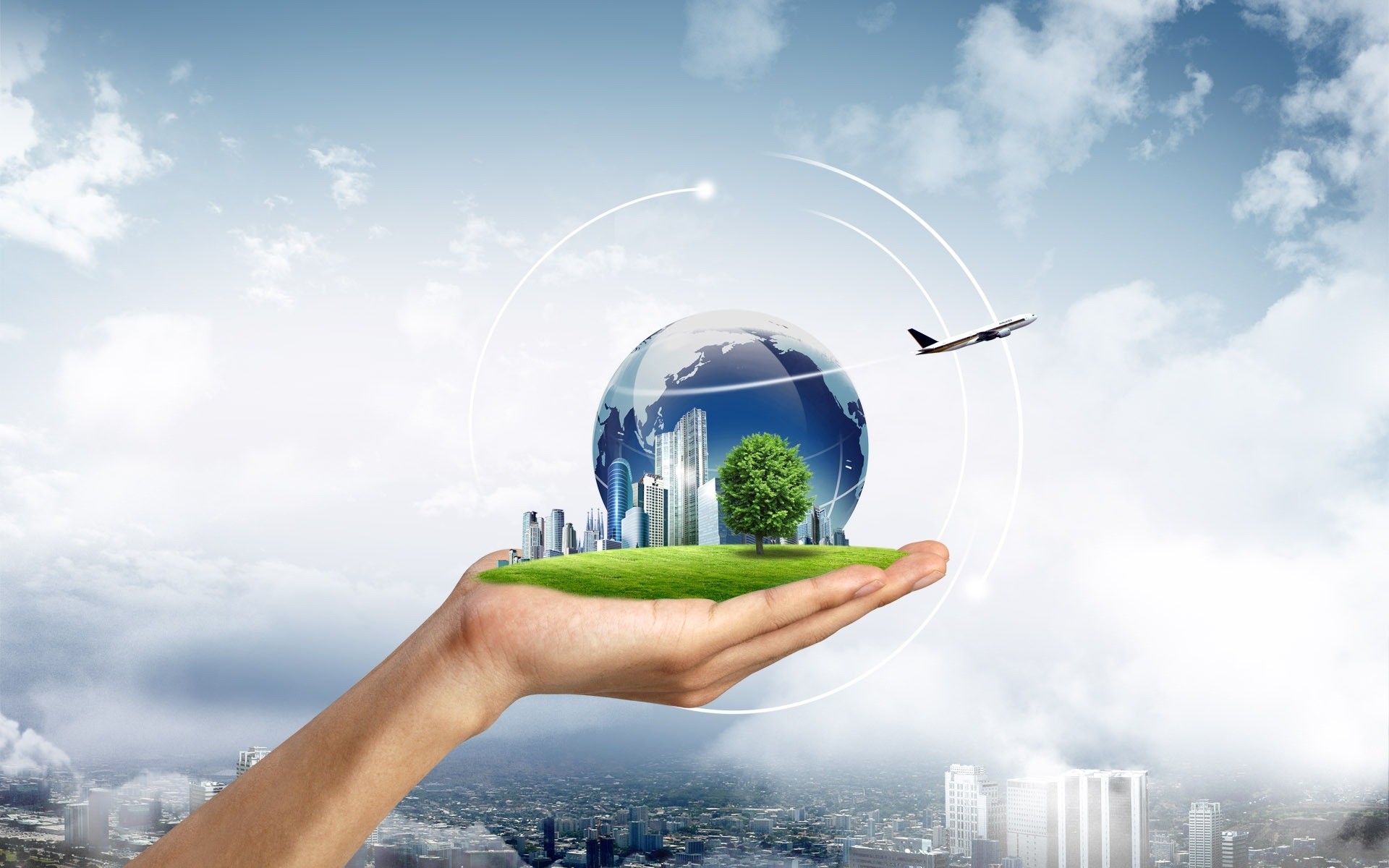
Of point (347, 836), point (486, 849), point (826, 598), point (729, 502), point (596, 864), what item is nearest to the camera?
point (347, 836)

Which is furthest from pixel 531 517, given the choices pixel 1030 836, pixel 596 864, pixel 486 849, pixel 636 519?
pixel 1030 836

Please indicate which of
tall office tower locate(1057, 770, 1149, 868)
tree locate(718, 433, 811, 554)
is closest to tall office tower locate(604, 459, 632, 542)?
tree locate(718, 433, 811, 554)

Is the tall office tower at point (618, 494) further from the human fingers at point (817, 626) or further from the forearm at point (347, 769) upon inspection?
the forearm at point (347, 769)

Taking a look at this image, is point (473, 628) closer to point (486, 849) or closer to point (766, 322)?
point (766, 322)

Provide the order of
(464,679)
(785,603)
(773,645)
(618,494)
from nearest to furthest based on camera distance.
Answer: (464,679) < (785,603) < (773,645) < (618,494)

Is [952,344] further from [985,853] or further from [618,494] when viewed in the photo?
[985,853]

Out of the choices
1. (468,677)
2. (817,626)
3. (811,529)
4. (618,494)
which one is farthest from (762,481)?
(468,677)
